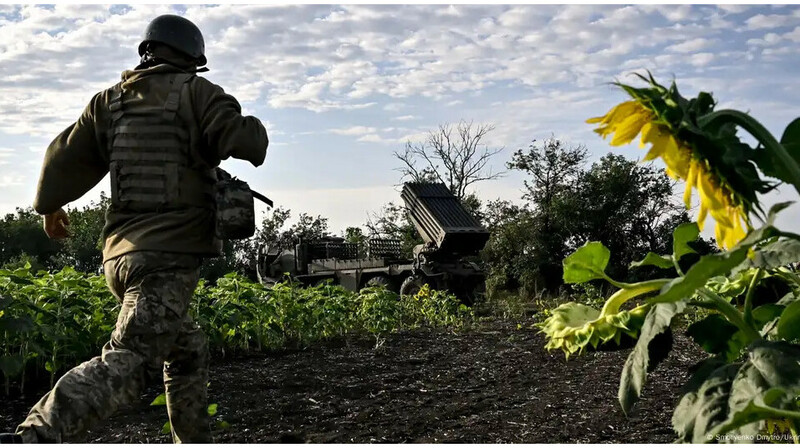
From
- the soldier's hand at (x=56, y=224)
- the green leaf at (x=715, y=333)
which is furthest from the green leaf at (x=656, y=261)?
the soldier's hand at (x=56, y=224)

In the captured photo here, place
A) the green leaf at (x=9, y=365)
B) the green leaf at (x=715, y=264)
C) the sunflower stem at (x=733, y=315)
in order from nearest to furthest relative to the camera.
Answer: the green leaf at (x=715, y=264)
the sunflower stem at (x=733, y=315)
the green leaf at (x=9, y=365)

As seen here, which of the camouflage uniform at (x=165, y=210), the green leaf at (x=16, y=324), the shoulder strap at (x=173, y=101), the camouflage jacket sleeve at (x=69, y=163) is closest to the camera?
the camouflage uniform at (x=165, y=210)

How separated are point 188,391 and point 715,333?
2.15 meters

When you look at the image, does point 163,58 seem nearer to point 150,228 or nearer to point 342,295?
point 150,228

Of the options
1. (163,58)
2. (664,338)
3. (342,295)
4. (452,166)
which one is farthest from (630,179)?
(664,338)

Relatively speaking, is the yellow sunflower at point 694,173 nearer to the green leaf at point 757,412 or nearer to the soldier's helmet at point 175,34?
the green leaf at point 757,412

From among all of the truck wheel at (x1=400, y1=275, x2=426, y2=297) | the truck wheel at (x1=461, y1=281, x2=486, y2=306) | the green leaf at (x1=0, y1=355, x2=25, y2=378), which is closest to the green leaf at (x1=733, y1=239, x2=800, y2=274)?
the green leaf at (x1=0, y1=355, x2=25, y2=378)

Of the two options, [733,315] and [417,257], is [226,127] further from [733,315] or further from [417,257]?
[417,257]

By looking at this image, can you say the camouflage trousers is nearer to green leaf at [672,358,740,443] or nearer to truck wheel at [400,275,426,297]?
green leaf at [672,358,740,443]

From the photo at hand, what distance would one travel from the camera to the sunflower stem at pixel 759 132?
109 centimetres

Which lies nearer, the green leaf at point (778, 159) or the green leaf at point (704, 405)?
the green leaf at point (778, 159)

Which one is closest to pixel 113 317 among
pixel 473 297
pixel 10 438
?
pixel 10 438

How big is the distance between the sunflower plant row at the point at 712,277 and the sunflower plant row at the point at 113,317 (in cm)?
366

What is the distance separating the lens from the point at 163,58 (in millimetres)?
3355
